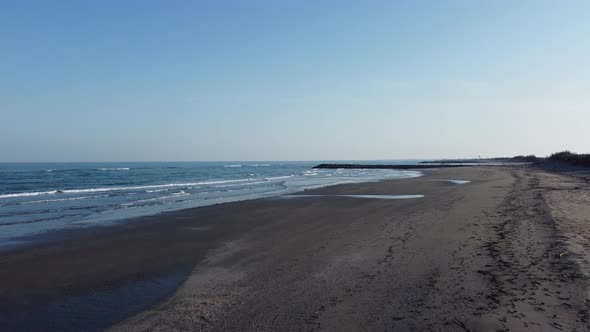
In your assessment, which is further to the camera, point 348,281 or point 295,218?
point 295,218

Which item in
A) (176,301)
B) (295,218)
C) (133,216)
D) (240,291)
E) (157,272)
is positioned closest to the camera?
(176,301)

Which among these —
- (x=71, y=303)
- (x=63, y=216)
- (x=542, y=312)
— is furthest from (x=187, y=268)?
(x=63, y=216)

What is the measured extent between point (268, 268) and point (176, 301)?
7.99 ft

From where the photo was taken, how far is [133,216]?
1772 centimetres

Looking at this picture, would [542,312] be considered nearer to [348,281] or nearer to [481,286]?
[481,286]

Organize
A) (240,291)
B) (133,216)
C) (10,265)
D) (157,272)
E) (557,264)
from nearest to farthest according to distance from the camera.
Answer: (240,291) < (557,264) < (157,272) < (10,265) < (133,216)

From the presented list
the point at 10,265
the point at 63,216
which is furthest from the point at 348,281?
the point at 63,216

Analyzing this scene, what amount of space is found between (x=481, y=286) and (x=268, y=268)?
421 centimetres

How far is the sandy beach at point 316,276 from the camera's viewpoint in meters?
5.77

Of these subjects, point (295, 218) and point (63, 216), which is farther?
point (63, 216)

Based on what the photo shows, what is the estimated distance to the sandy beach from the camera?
5773mm

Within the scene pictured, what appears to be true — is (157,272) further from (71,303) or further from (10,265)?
(10,265)

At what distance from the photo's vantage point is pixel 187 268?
902 cm

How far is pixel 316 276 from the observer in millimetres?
7926
